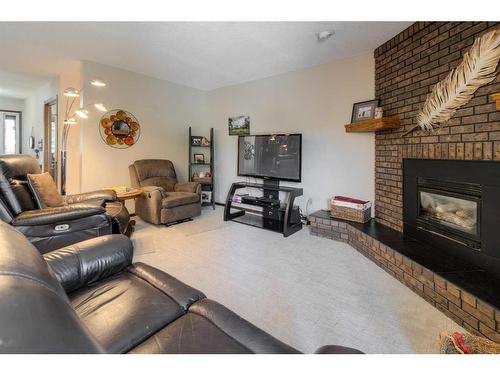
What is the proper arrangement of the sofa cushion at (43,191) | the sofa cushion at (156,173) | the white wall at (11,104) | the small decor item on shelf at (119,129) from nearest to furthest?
the sofa cushion at (43,191) < the small decor item on shelf at (119,129) < the sofa cushion at (156,173) < the white wall at (11,104)

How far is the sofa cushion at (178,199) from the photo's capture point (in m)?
3.55

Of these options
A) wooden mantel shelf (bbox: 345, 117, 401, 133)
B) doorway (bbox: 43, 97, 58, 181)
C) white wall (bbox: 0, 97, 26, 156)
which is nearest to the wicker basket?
wooden mantel shelf (bbox: 345, 117, 401, 133)

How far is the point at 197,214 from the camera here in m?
4.02

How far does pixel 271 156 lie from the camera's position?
3.79 metres

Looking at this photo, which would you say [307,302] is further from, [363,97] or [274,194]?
[363,97]

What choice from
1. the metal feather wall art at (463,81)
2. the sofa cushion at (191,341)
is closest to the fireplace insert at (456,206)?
the metal feather wall art at (463,81)

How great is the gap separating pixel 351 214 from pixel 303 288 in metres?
1.36

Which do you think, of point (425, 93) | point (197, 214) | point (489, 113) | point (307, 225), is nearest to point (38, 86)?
point (197, 214)

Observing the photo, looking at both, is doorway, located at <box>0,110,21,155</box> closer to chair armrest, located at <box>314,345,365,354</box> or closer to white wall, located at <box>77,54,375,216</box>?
white wall, located at <box>77,54,375,216</box>

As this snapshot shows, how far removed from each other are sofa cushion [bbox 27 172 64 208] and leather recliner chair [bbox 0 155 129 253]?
0.18 ft

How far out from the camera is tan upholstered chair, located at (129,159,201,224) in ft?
11.6

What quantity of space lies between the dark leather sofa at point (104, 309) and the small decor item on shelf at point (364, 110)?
9.34 ft

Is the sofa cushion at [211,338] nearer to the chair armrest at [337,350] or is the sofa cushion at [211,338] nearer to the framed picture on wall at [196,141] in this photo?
the chair armrest at [337,350]

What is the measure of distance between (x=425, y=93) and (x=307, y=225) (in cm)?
214
